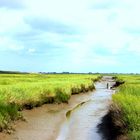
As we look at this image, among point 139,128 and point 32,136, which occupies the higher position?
point 139,128

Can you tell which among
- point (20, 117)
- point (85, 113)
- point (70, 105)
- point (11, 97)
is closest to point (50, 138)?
point (20, 117)

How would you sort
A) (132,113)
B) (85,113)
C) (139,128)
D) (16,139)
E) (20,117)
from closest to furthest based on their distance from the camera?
(139,128)
(132,113)
(16,139)
(20,117)
(85,113)

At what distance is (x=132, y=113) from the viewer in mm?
15320

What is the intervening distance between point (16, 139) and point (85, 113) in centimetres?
1191

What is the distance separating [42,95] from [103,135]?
11.3 m

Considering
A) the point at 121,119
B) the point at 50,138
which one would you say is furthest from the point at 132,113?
the point at 50,138

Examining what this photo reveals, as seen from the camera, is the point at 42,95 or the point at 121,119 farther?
the point at 42,95

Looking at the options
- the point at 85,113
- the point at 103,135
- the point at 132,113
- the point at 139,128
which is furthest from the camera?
the point at 85,113

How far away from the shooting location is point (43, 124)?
21422 mm

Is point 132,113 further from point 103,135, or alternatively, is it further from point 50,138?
point 50,138

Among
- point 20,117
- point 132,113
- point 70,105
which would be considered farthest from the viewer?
point 70,105

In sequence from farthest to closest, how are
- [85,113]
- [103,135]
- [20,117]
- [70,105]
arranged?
[70,105], [85,113], [20,117], [103,135]

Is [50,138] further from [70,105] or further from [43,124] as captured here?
[70,105]

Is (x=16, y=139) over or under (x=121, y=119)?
under
